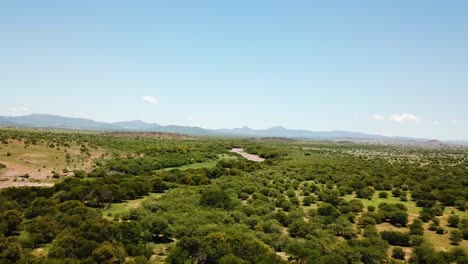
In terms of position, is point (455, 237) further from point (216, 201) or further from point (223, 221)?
point (216, 201)

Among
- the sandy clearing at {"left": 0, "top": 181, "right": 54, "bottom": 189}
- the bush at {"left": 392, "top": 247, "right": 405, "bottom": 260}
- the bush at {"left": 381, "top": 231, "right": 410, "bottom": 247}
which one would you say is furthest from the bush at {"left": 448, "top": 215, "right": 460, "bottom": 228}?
the sandy clearing at {"left": 0, "top": 181, "right": 54, "bottom": 189}

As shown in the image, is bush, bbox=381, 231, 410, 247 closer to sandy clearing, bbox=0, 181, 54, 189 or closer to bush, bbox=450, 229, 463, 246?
bush, bbox=450, 229, 463, 246

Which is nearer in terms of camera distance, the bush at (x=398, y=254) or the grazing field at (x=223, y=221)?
the grazing field at (x=223, y=221)

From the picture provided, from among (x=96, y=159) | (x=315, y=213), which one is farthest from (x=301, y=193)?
(x=96, y=159)

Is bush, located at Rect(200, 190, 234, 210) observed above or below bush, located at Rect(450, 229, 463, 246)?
above

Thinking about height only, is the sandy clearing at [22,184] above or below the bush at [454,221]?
below

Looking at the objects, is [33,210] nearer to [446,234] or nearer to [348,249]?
[348,249]

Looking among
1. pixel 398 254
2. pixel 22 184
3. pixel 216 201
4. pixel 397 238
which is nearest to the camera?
pixel 398 254

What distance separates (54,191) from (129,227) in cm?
1794

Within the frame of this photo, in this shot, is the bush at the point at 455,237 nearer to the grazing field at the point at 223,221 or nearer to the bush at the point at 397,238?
the grazing field at the point at 223,221

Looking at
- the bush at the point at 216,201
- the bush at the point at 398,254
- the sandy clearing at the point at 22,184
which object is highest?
the bush at the point at 216,201

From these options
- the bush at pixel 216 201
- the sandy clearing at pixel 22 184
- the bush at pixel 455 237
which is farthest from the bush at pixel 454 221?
the sandy clearing at pixel 22 184

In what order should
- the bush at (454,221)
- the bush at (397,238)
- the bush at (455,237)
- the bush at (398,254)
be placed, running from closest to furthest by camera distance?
the bush at (398,254) → the bush at (397,238) → the bush at (455,237) → the bush at (454,221)

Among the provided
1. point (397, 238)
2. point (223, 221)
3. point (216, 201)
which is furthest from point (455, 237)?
point (216, 201)
